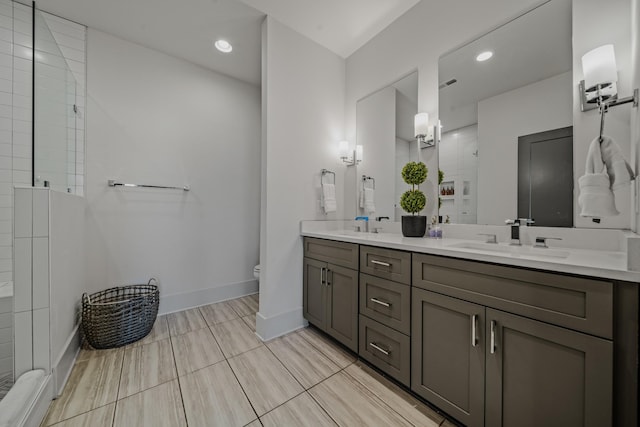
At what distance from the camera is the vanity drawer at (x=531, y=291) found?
0.73 metres

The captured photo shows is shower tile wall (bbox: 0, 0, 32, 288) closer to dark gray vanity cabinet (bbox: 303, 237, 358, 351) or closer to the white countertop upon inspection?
dark gray vanity cabinet (bbox: 303, 237, 358, 351)

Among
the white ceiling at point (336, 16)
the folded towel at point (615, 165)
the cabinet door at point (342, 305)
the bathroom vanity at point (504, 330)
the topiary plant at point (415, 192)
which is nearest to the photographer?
the bathroom vanity at point (504, 330)

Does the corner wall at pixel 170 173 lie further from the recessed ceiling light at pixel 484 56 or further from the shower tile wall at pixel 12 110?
the recessed ceiling light at pixel 484 56

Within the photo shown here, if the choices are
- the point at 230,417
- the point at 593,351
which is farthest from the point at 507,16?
the point at 230,417

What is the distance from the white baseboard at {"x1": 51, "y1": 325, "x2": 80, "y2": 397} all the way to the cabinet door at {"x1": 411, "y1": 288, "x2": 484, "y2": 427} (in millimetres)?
1916

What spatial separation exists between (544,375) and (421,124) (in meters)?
1.55

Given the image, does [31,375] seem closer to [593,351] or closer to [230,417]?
[230,417]

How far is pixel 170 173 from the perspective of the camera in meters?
2.36

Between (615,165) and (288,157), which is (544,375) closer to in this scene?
(615,165)

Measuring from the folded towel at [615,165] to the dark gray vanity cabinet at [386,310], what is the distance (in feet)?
2.76

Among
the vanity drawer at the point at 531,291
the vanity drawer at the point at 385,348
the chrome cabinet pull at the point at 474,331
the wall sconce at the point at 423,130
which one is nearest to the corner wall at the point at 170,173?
the vanity drawer at the point at 385,348

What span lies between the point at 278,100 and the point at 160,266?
76.6 inches

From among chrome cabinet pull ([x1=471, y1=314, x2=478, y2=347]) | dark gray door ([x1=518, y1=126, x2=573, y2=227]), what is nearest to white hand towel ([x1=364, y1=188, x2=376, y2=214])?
dark gray door ([x1=518, y1=126, x2=573, y2=227])

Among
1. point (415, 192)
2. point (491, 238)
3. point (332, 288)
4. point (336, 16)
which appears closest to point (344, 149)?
point (415, 192)
